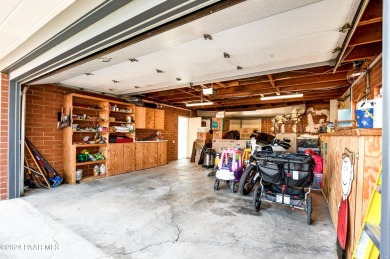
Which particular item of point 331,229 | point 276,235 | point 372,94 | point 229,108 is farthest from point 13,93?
point 229,108

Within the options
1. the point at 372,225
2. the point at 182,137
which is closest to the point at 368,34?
the point at 372,225

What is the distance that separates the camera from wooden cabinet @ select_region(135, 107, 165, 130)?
6672 millimetres

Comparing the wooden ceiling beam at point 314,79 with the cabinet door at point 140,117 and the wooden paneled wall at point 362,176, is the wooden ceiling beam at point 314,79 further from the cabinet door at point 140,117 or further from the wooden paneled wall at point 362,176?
the cabinet door at point 140,117

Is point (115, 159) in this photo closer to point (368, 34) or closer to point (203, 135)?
point (203, 135)

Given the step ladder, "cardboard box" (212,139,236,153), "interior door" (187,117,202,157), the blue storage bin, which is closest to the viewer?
the step ladder

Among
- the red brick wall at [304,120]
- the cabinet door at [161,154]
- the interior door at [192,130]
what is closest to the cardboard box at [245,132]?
the red brick wall at [304,120]

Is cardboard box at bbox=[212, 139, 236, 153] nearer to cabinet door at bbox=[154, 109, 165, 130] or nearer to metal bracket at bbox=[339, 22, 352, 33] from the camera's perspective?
cabinet door at bbox=[154, 109, 165, 130]

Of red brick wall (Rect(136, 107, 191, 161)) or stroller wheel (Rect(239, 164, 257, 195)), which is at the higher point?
red brick wall (Rect(136, 107, 191, 161))

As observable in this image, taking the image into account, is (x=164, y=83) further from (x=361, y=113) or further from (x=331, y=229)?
(x=331, y=229)

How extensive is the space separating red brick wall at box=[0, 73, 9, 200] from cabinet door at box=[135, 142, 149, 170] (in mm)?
3239

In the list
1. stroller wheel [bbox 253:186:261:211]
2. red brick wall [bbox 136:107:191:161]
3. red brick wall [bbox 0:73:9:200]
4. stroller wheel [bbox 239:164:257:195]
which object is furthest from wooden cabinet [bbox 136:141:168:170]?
stroller wheel [bbox 253:186:261:211]

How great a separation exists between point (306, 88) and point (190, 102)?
4.15 meters

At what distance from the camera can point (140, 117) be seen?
6691mm

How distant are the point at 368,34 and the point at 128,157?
6034 mm
